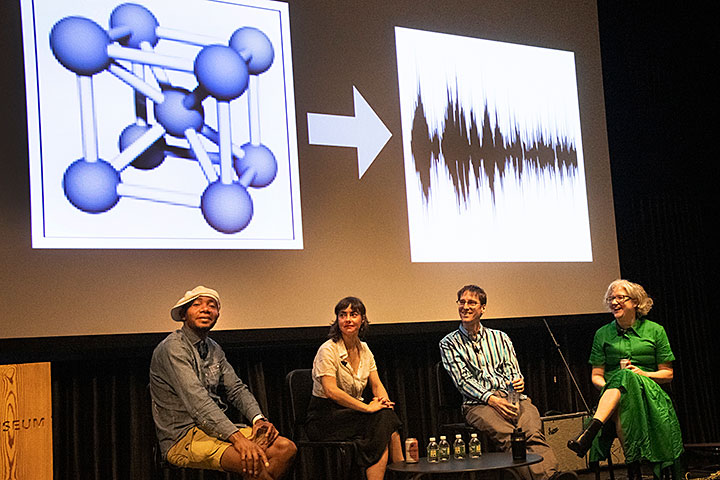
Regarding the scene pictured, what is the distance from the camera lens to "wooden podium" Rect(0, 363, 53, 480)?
9.49ft

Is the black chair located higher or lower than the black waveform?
lower

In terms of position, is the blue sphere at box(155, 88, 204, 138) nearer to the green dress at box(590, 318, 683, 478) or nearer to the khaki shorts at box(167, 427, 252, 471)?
the khaki shorts at box(167, 427, 252, 471)

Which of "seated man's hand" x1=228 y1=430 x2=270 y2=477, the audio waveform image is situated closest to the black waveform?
the audio waveform image

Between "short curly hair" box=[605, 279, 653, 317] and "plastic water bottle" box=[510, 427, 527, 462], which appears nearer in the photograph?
"plastic water bottle" box=[510, 427, 527, 462]

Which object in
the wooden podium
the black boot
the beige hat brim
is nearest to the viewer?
the wooden podium

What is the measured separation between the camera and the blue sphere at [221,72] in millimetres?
4250

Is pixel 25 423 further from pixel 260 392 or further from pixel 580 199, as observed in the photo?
pixel 580 199

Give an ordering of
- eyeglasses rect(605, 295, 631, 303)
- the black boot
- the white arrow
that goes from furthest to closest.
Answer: the white arrow < eyeglasses rect(605, 295, 631, 303) < the black boot

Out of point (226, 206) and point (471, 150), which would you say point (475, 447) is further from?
point (471, 150)

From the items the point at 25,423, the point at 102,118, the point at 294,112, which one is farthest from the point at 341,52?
the point at 25,423

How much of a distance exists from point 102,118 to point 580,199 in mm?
3032

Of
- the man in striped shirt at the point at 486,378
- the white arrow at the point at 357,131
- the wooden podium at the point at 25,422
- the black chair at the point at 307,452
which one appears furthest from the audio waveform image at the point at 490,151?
the wooden podium at the point at 25,422

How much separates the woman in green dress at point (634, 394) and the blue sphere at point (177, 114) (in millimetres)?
2274

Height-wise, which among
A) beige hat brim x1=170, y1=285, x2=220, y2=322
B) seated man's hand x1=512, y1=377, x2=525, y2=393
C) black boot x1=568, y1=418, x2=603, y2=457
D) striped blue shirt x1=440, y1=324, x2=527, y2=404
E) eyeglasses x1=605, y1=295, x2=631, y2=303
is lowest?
black boot x1=568, y1=418, x2=603, y2=457
